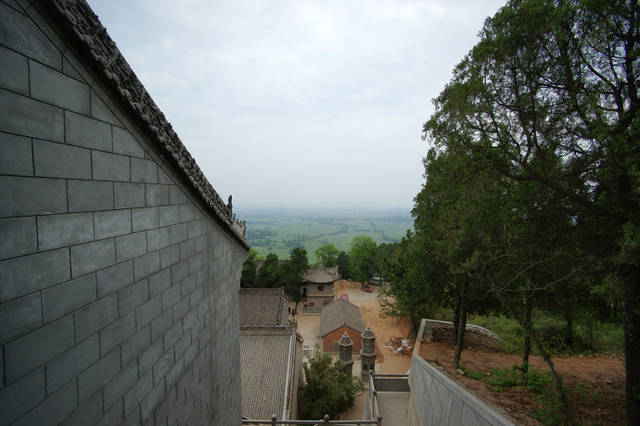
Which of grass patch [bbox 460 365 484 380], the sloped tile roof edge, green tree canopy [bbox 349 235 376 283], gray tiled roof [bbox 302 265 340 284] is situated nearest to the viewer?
the sloped tile roof edge

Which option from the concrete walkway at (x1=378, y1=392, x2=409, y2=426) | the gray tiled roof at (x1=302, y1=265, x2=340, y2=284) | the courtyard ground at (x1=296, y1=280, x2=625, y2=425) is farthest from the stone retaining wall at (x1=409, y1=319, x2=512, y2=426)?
the gray tiled roof at (x1=302, y1=265, x2=340, y2=284)

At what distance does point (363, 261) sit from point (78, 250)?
1605 inches

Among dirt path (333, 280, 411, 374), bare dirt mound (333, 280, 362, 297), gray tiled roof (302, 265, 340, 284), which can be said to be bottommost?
bare dirt mound (333, 280, 362, 297)

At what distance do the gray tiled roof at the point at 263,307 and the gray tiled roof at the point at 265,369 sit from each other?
5.50 metres

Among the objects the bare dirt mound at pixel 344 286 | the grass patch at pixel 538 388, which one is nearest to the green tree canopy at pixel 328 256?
the bare dirt mound at pixel 344 286

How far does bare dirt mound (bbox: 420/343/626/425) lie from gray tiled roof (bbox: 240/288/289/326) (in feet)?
44.9

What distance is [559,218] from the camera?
19.5ft

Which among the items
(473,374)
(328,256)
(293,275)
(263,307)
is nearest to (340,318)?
(263,307)

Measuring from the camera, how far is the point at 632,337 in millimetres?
5004

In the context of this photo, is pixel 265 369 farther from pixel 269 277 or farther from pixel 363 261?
pixel 363 261

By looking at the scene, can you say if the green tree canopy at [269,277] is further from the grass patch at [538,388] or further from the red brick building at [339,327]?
the grass patch at [538,388]

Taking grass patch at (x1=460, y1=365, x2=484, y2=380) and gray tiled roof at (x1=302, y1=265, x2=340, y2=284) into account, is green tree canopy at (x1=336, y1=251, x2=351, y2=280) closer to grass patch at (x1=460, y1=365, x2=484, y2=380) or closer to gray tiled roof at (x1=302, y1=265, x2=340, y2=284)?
gray tiled roof at (x1=302, y1=265, x2=340, y2=284)

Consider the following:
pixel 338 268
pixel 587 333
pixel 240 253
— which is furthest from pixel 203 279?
pixel 338 268

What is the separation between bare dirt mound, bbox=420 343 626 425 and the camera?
18.7ft
